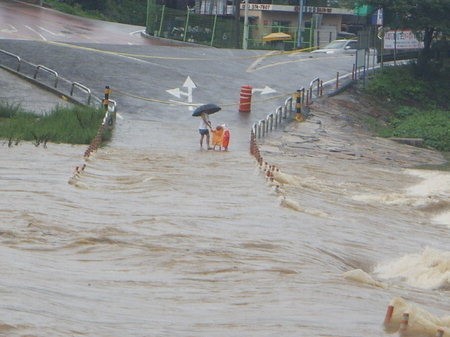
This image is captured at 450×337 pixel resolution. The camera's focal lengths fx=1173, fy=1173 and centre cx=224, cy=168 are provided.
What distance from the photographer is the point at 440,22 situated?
45219 mm

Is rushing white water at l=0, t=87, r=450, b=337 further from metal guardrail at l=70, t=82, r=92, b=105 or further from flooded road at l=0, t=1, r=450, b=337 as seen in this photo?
metal guardrail at l=70, t=82, r=92, b=105

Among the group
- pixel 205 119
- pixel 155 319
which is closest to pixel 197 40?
pixel 205 119

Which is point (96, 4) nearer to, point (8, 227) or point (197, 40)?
point (197, 40)

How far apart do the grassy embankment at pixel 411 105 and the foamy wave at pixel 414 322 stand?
83.7ft

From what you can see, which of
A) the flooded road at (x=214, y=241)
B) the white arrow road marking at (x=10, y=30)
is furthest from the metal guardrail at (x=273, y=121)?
the white arrow road marking at (x=10, y=30)

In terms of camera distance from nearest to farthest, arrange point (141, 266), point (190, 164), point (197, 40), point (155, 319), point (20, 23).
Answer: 1. point (155, 319)
2. point (141, 266)
3. point (190, 164)
4. point (20, 23)
5. point (197, 40)

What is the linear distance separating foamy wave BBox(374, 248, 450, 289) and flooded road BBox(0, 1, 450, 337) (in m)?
0.03

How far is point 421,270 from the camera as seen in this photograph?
16750 mm

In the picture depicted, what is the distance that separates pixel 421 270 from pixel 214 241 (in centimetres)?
301

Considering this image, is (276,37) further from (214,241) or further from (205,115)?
(214,241)

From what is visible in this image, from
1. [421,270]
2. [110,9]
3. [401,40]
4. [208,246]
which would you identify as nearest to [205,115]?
[421,270]

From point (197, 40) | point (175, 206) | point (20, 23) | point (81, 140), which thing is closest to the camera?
point (175, 206)

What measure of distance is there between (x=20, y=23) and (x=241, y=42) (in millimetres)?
12297

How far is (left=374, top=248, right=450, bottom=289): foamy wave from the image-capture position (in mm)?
16016
